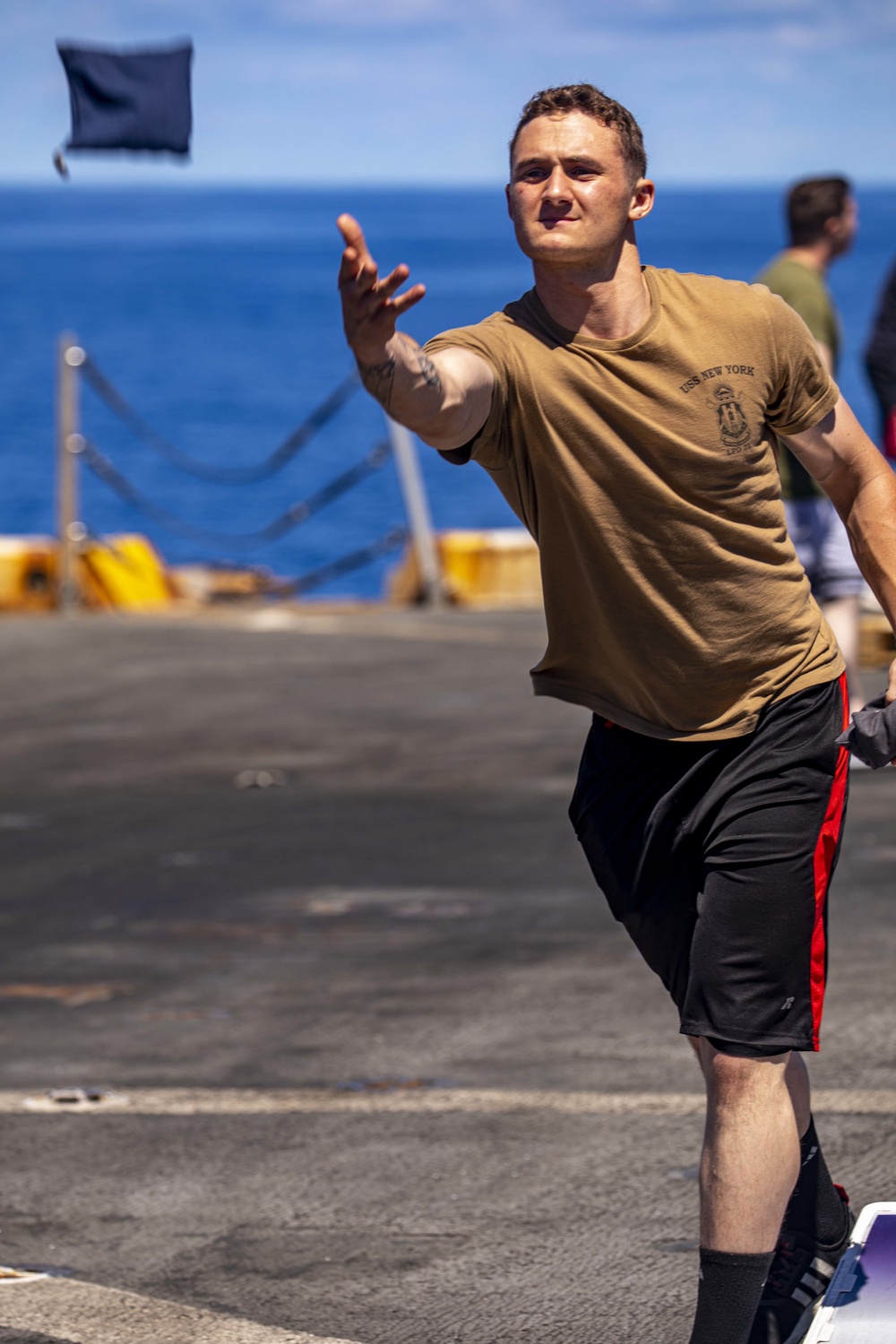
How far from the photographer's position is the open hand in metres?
2.71

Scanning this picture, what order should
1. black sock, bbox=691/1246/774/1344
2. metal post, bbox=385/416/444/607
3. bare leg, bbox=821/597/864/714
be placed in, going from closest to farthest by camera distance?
black sock, bbox=691/1246/774/1344 < bare leg, bbox=821/597/864/714 < metal post, bbox=385/416/444/607

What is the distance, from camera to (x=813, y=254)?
7566 mm

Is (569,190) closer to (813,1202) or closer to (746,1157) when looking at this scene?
(746,1157)

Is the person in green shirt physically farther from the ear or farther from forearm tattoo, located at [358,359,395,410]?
forearm tattoo, located at [358,359,395,410]

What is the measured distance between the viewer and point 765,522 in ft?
10.3

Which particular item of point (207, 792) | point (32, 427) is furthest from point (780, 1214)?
point (32, 427)

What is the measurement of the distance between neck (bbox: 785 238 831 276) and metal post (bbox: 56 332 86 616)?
8.00m

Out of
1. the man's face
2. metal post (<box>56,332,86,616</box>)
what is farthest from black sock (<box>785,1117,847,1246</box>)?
metal post (<box>56,332,86,616</box>)

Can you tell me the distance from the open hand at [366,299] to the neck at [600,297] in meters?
0.36

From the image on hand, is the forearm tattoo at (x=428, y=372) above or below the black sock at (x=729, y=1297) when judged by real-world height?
above

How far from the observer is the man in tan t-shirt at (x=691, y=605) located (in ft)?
9.74

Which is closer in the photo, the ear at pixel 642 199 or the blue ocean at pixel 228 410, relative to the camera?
the ear at pixel 642 199

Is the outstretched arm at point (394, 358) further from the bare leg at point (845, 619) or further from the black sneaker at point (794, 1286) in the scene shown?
the bare leg at point (845, 619)

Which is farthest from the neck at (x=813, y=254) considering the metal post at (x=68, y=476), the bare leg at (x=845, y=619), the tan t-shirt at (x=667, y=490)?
the metal post at (x=68, y=476)
